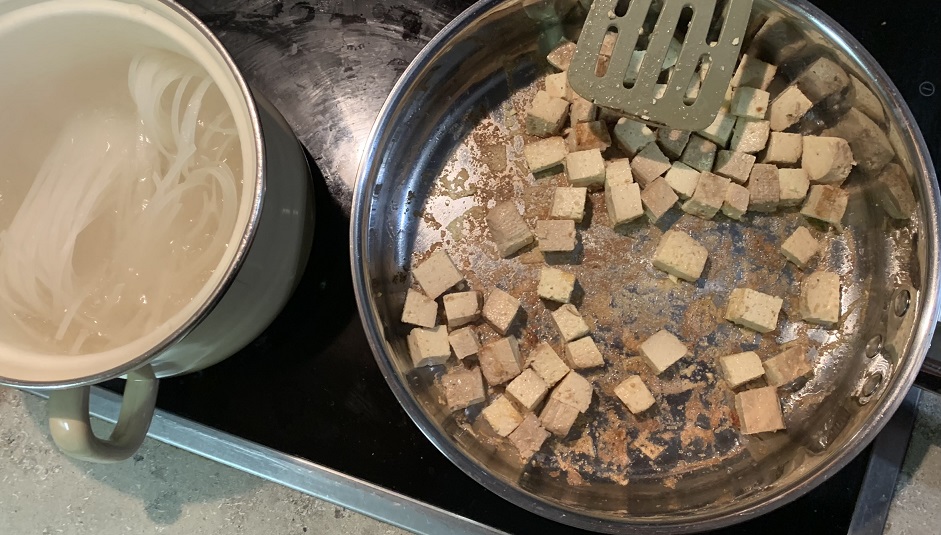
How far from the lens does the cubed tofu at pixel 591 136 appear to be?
1136mm

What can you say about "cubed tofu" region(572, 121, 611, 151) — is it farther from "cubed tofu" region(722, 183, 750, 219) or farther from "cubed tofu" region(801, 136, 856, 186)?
"cubed tofu" region(801, 136, 856, 186)

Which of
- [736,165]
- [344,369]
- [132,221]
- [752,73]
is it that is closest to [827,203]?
[736,165]

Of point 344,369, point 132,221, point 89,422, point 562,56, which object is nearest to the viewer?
point 89,422

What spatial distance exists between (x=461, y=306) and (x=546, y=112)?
40 centimetres

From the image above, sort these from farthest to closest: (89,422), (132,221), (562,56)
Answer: (562,56)
(132,221)
(89,422)

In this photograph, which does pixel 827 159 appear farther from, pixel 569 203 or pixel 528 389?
pixel 528 389

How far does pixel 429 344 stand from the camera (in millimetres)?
1071

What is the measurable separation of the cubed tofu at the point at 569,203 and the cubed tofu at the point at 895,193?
1.75 ft

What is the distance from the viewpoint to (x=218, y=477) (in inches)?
42.3

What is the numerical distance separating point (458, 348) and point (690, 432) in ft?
1.47

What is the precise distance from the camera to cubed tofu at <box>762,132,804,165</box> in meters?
1.12

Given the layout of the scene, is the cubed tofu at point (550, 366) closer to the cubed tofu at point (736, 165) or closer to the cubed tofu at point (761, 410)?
the cubed tofu at point (761, 410)

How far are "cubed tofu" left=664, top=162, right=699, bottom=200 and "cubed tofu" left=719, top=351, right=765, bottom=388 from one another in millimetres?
305

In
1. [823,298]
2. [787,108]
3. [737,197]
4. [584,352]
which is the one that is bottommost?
[584,352]
